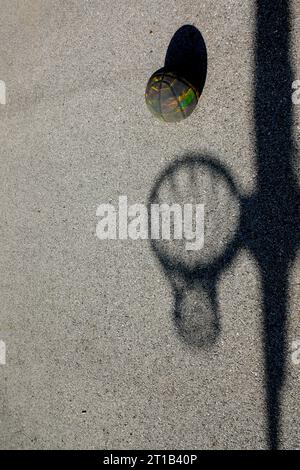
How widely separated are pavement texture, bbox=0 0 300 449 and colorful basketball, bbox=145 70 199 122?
28 centimetres

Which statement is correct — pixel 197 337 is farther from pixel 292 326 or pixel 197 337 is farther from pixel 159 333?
pixel 292 326

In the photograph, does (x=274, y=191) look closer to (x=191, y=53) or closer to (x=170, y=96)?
(x=170, y=96)

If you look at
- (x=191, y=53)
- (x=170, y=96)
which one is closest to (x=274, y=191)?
(x=170, y=96)

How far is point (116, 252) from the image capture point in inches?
147

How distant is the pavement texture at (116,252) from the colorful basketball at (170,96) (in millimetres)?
279

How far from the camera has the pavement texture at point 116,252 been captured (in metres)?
3.45

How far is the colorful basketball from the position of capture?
10.4ft

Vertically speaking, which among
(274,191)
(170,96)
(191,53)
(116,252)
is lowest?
(116,252)

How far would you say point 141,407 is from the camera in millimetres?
3701

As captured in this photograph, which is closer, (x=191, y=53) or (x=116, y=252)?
(x=191, y=53)

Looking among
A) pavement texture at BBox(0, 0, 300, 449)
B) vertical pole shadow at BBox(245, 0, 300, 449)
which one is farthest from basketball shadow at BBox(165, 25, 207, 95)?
vertical pole shadow at BBox(245, 0, 300, 449)

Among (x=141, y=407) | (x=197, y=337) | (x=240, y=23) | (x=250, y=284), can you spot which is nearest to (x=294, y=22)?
(x=240, y=23)

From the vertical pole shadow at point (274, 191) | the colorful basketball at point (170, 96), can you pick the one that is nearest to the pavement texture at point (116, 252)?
the vertical pole shadow at point (274, 191)

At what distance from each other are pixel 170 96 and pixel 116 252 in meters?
1.46
